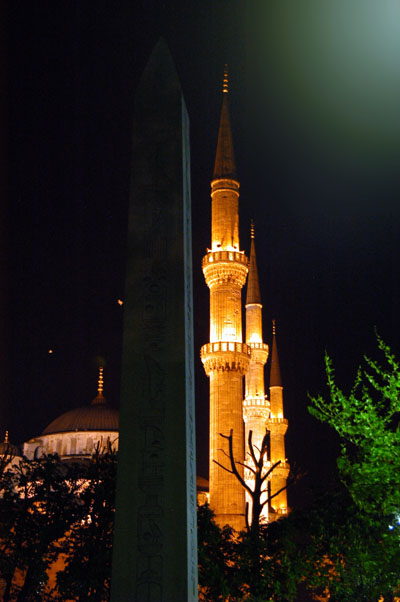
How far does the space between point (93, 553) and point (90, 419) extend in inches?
1906

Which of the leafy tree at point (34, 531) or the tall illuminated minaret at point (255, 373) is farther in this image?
the tall illuminated minaret at point (255, 373)

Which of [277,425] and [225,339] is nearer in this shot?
[225,339]

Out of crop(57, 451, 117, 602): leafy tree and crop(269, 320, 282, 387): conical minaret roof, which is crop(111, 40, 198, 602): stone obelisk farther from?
crop(269, 320, 282, 387): conical minaret roof

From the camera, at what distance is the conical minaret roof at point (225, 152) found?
4084cm

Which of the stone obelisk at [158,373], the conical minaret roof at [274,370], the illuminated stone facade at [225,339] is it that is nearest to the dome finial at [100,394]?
the conical minaret roof at [274,370]

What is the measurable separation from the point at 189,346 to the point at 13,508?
1332 cm

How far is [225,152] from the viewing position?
41562 millimetres

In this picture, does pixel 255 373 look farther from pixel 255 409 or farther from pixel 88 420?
pixel 88 420

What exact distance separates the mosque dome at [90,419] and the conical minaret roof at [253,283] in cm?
1660

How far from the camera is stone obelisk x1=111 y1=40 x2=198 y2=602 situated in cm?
741

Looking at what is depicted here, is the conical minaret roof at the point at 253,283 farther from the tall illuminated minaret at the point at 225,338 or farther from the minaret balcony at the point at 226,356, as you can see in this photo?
the minaret balcony at the point at 226,356

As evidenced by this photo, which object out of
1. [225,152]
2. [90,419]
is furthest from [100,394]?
[225,152]

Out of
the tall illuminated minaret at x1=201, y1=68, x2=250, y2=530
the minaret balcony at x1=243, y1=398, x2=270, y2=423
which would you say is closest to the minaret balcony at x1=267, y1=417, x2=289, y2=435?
A: the minaret balcony at x1=243, y1=398, x2=270, y2=423

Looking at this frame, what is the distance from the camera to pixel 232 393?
123 feet
